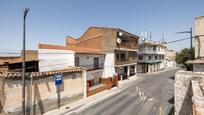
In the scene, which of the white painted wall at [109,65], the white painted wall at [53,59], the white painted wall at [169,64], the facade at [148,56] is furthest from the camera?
the white painted wall at [169,64]

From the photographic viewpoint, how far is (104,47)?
34125 mm

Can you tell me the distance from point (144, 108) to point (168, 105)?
10.0 ft

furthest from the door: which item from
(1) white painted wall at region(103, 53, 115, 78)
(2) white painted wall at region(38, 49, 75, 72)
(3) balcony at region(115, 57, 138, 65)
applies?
(2) white painted wall at region(38, 49, 75, 72)

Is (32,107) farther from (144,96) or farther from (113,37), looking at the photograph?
(113,37)

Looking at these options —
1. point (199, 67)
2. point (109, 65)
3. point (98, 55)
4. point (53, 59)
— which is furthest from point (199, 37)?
point (53, 59)

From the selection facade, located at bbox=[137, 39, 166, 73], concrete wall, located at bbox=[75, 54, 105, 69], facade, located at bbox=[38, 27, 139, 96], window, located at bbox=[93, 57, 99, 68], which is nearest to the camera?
facade, located at bbox=[38, 27, 139, 96]

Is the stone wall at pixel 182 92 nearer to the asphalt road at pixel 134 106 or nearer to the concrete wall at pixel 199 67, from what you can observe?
the asphalt road at pixel 134 106

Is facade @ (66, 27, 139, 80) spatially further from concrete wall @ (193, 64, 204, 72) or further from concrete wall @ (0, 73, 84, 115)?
concrete wall @ (193, 64, 204, 72)

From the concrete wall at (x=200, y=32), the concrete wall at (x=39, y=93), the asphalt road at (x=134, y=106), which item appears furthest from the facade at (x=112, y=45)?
the concrete wall at (x=200, y=32)

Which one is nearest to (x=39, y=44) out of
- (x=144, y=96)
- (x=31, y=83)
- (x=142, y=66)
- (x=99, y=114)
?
(x=31, y=83)

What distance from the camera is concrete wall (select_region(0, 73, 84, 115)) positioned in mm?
13148

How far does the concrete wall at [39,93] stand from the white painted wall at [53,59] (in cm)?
479

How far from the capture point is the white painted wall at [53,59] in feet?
80.7

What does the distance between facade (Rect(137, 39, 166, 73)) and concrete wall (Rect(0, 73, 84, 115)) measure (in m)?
33.7
